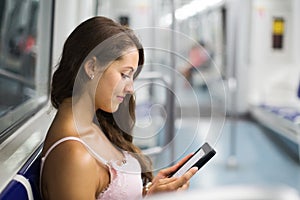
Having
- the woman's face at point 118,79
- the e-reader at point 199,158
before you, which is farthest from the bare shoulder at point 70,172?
the e-reader at point 199,158

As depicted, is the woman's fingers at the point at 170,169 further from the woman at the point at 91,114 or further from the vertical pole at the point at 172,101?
the vertical pole at the point at 172,101

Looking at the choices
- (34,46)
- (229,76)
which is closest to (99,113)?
(34,46)

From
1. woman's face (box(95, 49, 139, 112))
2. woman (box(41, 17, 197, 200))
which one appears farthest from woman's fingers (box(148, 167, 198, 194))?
woman's face (box(95, 49, 139, 112))

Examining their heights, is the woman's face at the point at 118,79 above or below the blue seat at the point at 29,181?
above

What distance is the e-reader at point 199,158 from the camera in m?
1.17

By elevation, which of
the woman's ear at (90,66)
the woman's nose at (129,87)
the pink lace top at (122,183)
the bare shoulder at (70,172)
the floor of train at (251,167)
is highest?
the woman's ear at (90,66)

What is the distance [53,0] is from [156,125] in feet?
3.96

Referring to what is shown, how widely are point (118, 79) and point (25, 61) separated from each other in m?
2.31

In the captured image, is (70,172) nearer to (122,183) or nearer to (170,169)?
(122,183)

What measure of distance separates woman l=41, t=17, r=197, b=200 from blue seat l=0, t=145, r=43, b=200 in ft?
0.11

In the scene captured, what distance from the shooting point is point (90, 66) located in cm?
118

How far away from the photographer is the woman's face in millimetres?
1168

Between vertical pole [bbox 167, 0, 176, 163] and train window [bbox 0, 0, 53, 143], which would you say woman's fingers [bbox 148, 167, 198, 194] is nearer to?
vertical pole [bbox 167, 0, 176, 163]

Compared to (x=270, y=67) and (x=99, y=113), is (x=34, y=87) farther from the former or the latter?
(x=270, y=67)
